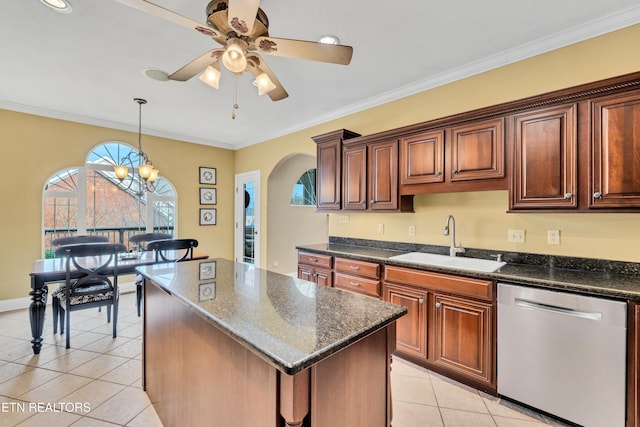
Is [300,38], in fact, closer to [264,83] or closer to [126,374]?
[264,83]

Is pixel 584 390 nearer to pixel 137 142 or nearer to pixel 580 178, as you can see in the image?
pixel 580 178

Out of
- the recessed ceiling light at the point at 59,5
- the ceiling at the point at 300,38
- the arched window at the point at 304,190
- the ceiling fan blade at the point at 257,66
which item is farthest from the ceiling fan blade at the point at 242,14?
the arched window at the point at 304,190

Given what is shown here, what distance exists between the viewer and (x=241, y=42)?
1586mm

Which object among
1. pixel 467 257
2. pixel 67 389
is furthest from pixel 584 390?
pixel 67 389

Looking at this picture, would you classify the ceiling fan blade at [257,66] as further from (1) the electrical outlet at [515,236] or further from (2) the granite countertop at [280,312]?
(1) the electrical outlet at [515,236]

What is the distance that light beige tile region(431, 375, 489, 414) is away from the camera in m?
2.01

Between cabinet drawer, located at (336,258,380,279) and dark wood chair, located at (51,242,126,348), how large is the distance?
2250 mm

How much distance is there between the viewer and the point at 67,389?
213 centimetres

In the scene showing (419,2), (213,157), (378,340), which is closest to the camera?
(378,340)

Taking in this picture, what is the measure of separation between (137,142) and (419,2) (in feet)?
15.1

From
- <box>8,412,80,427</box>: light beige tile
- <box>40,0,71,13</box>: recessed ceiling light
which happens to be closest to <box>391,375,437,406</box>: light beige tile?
<box>8,412,80,427</box>: light beige tile

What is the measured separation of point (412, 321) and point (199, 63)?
2.51 metres

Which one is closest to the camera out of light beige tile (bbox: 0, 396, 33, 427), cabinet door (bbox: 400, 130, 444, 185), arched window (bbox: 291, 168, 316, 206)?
light beige tile (bbox: 0, 396, 33, 427)

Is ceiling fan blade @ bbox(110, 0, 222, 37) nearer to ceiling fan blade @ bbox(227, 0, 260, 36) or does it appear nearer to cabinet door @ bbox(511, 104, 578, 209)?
ceiling fan blade @ bbox(227, 0, 260, 36)
